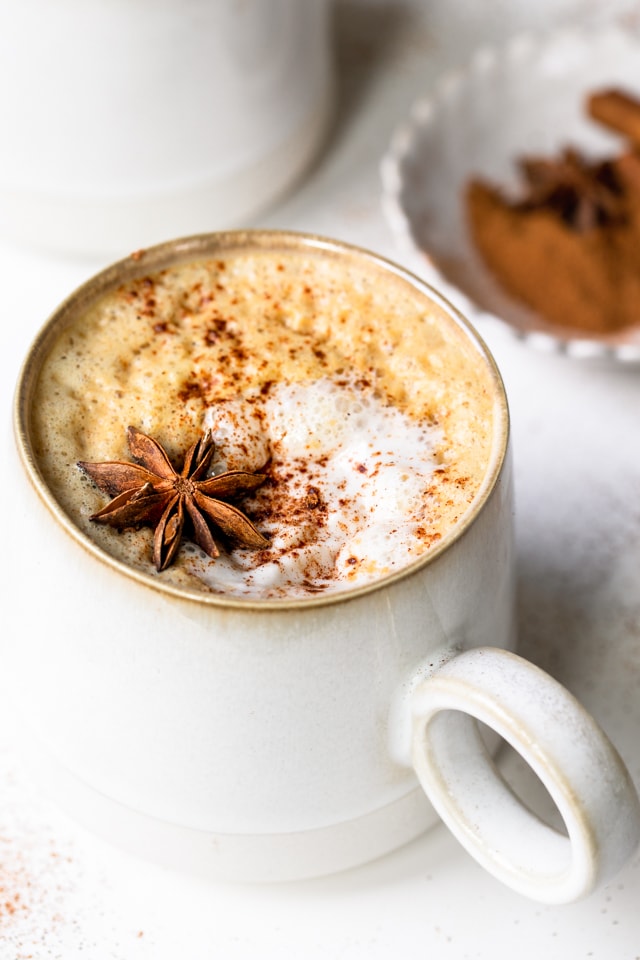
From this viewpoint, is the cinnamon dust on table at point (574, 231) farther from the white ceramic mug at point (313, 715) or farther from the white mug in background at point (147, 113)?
the white ceramic mug at point (313, 715)

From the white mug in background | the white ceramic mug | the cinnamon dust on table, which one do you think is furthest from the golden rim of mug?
the cinnamon dust on table

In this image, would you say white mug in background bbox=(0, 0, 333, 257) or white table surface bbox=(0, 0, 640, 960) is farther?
white mug in background bbox=(0, 0, 333, 257)

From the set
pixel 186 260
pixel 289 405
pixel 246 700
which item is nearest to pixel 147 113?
pixel 186 260

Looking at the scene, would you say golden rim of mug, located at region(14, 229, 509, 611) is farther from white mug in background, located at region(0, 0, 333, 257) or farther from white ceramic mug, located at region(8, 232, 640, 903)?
white mug in background, located at region(0, 0, 333, 257)

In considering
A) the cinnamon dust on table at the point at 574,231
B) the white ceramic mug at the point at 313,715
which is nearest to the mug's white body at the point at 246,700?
the white ceramic mug at the point at 313,715

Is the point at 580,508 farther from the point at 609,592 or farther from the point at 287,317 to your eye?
the point at 287,317

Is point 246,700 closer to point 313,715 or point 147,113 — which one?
point 313,715
